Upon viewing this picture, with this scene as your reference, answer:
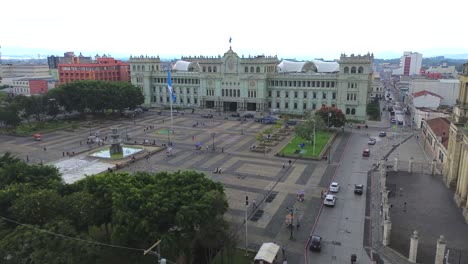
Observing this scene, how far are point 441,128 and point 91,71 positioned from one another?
127381mm

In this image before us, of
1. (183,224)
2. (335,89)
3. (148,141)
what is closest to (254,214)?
(183,224)

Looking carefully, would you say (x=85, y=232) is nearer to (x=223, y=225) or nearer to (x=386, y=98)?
(x=223, y=225)

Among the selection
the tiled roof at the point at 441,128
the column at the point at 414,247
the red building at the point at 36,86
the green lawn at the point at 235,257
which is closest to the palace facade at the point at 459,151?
the tiled roof at the point at 441,128

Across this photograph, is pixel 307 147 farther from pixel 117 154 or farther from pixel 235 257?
pixel 235 257

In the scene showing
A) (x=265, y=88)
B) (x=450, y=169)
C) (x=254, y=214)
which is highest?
(x=265, y=88)

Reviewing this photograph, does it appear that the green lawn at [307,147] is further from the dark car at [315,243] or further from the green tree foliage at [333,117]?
the dark car at [315,243]

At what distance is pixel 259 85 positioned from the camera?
113 meters

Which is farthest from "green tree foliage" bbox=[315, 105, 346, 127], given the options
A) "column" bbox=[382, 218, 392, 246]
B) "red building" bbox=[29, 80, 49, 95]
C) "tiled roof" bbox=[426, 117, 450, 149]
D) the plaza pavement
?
"red building" bbox=[29, 80, 49, 95]

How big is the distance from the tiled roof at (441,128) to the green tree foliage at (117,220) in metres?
45.2

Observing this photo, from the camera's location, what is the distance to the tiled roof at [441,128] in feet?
191

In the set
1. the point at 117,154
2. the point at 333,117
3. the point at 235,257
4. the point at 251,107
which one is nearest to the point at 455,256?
the point at 235,257

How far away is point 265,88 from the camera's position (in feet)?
375

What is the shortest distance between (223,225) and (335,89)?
8529 cm

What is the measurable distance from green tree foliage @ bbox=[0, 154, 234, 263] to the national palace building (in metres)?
80.2
